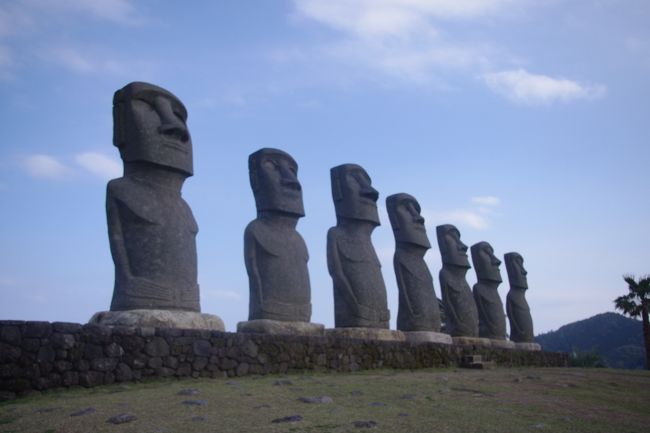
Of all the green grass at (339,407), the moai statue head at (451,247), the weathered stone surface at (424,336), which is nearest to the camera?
the green grass at (339,407)

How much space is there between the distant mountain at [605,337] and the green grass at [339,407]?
38.4 meters

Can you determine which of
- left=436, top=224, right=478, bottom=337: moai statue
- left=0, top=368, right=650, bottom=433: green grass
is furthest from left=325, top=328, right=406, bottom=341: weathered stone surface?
left=436, top=224, right=478, bottom=337: moai statue

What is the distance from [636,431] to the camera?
740cm

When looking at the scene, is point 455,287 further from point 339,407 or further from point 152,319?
point 339,407

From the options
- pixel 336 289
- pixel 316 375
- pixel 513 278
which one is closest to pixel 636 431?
pixel 316 375

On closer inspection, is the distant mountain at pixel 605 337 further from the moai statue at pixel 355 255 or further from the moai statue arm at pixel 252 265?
the moai statue arm at pixel 252 265

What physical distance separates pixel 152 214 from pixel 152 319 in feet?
5.49

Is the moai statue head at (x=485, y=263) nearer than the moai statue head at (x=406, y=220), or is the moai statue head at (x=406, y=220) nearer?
the moai statue head at (x=406, y=220)

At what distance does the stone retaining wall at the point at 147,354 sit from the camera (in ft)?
25.4

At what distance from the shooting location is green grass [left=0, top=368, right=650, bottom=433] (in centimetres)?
634

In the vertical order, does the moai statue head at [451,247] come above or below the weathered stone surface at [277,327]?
above

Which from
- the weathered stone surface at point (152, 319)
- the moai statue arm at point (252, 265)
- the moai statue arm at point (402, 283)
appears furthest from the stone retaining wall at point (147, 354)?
the moai statue arm at point (402, 283)

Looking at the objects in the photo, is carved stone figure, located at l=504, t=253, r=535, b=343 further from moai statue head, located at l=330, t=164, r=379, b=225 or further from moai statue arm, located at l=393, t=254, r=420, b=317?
moai statue head, located at l=330, t=164, r=379, b=225

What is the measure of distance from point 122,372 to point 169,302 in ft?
5.40
